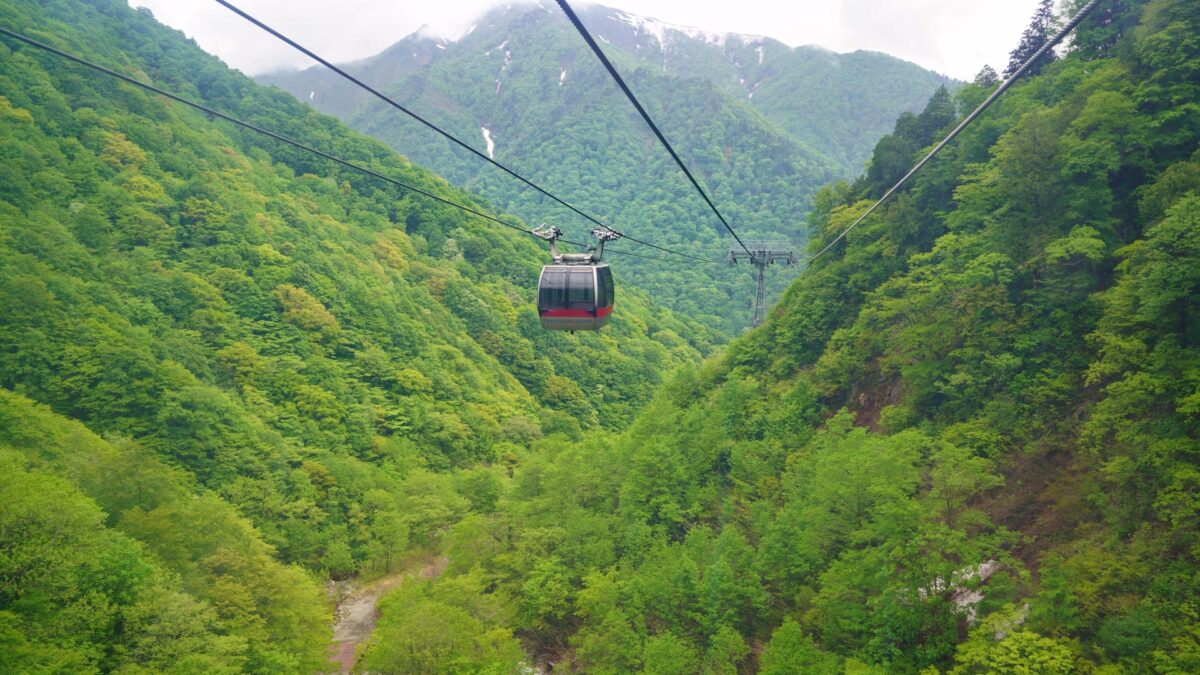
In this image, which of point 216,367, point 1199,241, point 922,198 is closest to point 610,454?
point 922,198

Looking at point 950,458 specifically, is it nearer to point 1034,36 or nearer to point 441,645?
point 441,645

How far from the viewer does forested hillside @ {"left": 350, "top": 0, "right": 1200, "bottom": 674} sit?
17094 millimetres

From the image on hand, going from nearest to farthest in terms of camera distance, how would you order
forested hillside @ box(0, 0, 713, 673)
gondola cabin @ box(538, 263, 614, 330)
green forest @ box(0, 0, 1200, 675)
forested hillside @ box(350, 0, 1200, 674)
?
forested hillside @ box(350, 0, 1200, 674) → green forest @ box(0, 0, 1200, 675) → gondola cabin @ box(538, 263, 614, 330) → forested hillside @ box(0, 0, 713, 673)

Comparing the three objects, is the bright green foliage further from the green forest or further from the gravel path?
the gravel path

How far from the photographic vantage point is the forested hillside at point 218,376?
2509cm

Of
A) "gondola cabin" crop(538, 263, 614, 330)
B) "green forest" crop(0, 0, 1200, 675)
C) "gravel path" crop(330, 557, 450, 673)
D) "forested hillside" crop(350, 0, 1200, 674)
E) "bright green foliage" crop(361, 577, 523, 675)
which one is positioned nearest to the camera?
"forested hillside" crop(350, 0, 1200, 674)

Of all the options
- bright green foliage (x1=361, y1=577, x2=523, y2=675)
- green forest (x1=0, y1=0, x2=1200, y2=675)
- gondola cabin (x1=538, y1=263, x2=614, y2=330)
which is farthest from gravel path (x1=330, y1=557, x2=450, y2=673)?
gondola cabin (x1=538, y1=263, x2=614, y2=330)

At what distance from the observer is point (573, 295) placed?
20.0 meters

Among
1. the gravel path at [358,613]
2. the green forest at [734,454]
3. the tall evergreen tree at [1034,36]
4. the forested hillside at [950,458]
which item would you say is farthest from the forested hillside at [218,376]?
the tall evergreen tree at [1034,36]

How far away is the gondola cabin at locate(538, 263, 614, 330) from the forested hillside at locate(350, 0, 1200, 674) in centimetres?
1087

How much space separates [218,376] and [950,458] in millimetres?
51290

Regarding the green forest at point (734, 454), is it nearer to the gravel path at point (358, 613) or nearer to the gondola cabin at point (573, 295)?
the gravel path at point (358, 613)

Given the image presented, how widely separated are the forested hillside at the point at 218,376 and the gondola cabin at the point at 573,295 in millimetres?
18085

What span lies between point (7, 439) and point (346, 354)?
33.2m
